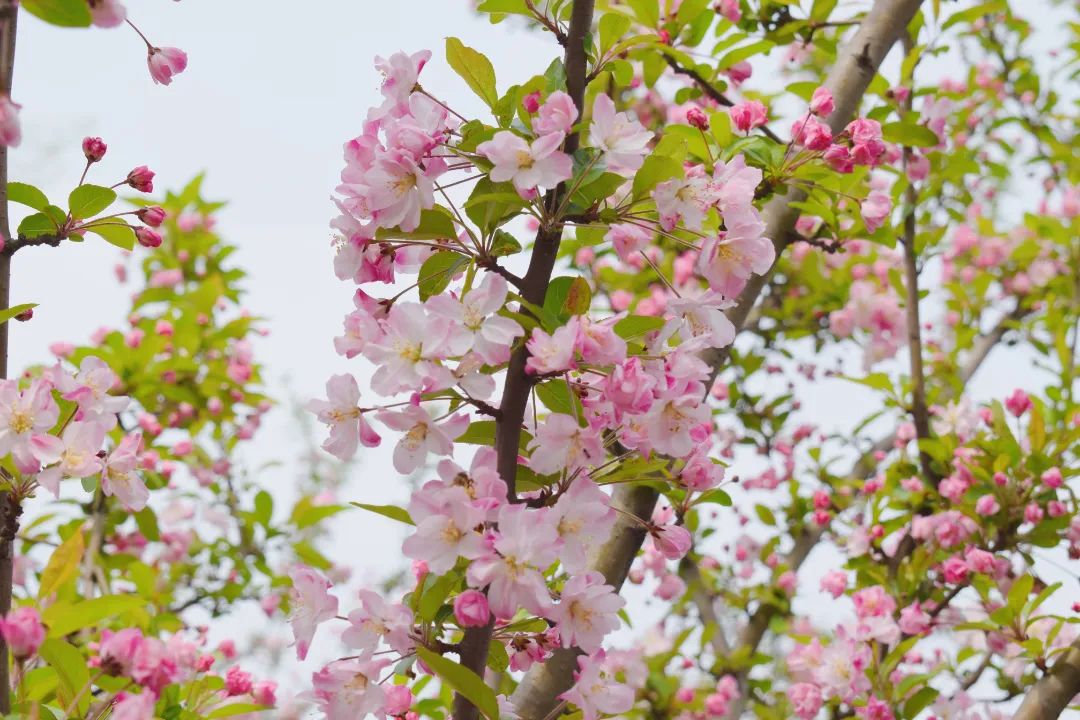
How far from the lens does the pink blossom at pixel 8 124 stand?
32.3 inches

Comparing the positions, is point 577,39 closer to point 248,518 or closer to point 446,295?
point 446,295

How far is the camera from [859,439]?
3.58m

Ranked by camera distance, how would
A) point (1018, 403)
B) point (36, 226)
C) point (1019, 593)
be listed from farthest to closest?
point (1018, 403)
point (1019, 593)
point (36, 226)

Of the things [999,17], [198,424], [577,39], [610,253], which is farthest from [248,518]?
[999,17]

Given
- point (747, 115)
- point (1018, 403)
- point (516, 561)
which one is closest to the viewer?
point (516, 561)

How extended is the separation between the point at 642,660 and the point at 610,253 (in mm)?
1385

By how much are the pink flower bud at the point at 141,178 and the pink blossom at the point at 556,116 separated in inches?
22.6

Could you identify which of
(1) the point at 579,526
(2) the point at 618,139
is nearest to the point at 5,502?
(1) the point at 579,526

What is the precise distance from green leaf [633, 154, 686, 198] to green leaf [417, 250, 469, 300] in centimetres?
21

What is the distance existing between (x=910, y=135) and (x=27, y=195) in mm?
1571

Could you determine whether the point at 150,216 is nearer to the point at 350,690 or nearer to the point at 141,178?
the point at 141,178

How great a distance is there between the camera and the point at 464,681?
36.3 inches

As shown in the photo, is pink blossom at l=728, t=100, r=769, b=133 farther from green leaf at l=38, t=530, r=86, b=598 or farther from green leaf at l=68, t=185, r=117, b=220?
green leaf at l=38, t=530, r=86, b=598

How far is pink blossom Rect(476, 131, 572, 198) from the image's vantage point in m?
0.94
